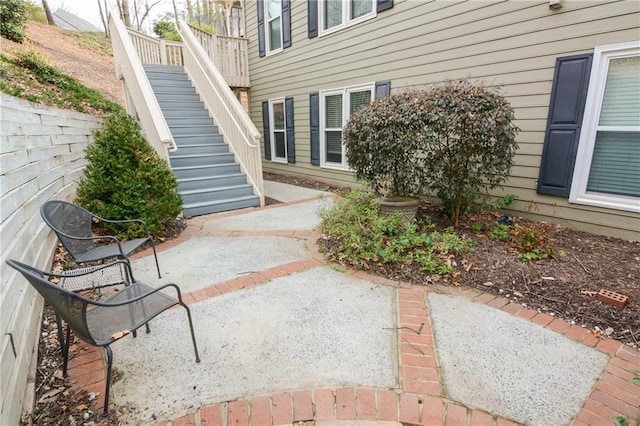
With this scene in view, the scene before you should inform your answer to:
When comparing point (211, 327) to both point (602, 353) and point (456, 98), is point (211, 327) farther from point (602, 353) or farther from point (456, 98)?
point (456, 98)

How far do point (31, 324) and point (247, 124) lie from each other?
13.0 ft

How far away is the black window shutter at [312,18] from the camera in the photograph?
6.61 m

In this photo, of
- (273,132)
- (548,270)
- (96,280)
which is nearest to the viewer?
(96,280)

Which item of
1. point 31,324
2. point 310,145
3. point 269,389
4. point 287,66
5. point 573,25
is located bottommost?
point 269,389

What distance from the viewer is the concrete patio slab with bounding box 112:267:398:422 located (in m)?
1.72

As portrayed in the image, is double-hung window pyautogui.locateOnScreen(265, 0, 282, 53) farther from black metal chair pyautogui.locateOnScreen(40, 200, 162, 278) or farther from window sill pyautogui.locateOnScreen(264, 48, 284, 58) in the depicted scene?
black metal chair pyautogui.locateOnScreen(40, 200, 162, 278)

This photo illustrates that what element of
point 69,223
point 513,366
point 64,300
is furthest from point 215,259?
point 513,366

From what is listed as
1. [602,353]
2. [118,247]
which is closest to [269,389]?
[118,247]

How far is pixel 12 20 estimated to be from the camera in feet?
25.3

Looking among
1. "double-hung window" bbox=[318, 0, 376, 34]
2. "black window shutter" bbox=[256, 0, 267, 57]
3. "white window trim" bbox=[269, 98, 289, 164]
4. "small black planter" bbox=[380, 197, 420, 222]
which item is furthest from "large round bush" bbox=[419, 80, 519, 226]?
"black window shutter" bbox=[256, 0, 267, 57]

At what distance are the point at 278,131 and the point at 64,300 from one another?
7.78 metres

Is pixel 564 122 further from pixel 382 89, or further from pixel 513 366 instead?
pixel 513 366

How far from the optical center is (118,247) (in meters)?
2.56

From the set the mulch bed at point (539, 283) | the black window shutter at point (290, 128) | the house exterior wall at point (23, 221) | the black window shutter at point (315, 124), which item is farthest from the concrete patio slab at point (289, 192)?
the house exterior wall at point (23, 221)
